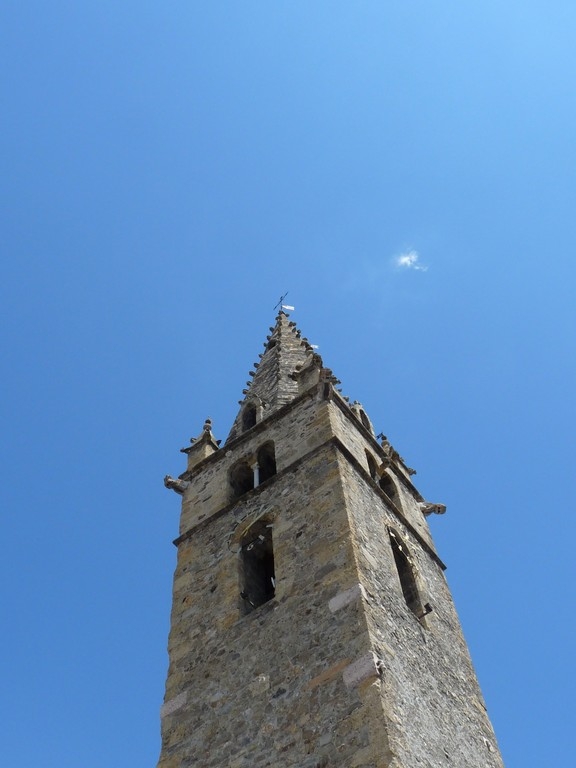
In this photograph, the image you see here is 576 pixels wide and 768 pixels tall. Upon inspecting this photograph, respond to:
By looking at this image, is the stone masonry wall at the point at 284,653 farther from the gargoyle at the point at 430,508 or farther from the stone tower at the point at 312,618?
the gargoyle at the point at 430,508

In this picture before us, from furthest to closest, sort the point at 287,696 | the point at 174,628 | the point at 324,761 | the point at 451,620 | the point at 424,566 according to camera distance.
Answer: the point at 424,566 → the point at 451,620 → the point at 174,628 → the point at 287,696 → the point at 324,761

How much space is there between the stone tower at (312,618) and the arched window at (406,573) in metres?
0.02

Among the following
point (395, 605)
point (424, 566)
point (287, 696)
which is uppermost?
point (424, 566)

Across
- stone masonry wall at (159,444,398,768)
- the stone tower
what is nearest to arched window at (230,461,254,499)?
the stone tower

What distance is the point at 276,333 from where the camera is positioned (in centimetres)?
2577

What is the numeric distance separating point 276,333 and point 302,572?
567 inches

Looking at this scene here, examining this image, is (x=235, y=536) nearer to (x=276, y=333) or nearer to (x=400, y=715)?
(x=400, y=715)

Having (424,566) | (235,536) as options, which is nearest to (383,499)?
(424,566)

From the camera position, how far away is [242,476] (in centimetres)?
1683

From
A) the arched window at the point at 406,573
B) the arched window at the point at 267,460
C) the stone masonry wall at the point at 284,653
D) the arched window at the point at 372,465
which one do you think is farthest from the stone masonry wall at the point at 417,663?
the arched window at the point at 267,460

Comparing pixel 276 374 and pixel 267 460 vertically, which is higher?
pixel 276 374

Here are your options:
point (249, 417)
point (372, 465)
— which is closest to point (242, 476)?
point (372, 465)

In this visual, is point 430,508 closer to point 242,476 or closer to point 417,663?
point 242,476

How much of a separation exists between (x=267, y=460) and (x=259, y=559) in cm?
301
